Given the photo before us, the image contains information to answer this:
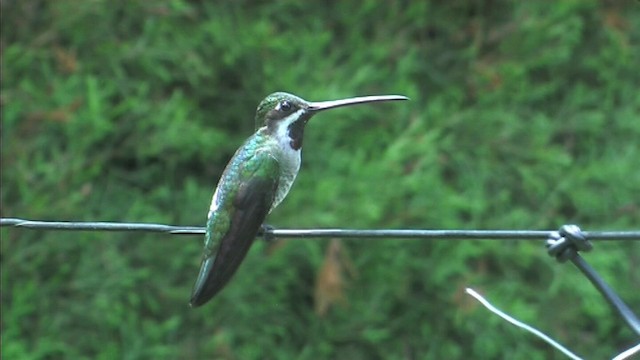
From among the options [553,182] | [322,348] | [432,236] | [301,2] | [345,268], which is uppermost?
[301,2]

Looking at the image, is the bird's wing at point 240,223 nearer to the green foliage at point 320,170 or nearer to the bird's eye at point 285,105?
the bird's eye at point 285,105

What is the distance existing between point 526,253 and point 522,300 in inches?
8.2

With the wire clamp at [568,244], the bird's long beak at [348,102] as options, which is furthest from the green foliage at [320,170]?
the wire clamp at [568,244]

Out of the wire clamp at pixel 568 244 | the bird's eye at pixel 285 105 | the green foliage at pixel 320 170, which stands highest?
the green foliage at pixel 320 170

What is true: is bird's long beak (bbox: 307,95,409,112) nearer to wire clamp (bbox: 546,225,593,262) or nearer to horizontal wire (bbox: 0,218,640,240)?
horizontal wire (bbox: 0,218,640,240)

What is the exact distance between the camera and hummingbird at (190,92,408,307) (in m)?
2.50

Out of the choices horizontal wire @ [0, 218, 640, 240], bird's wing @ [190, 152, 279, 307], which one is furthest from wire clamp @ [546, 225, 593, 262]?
bird's wing @ [190, 152, 279, 307]

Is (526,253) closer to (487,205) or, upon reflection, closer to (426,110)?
(487,205)

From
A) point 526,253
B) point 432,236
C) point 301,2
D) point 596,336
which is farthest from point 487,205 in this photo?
point 432,236

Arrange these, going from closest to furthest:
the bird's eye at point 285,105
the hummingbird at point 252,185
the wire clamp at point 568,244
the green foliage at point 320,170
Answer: the wire clamp at point 568,244 → the hummingbird at point 252,185 → the bird's eye at point 285,105 → the green foliage at point 320,170

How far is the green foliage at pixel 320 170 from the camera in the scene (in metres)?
4.54

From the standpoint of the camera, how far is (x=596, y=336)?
17.2 ft

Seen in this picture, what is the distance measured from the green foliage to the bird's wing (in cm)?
195

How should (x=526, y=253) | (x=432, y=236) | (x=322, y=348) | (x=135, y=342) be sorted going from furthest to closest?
1. (x=526, y=253)
2. (x=322, y=348)
3. (x=135, y=342)
4. (x=432, y=236)
